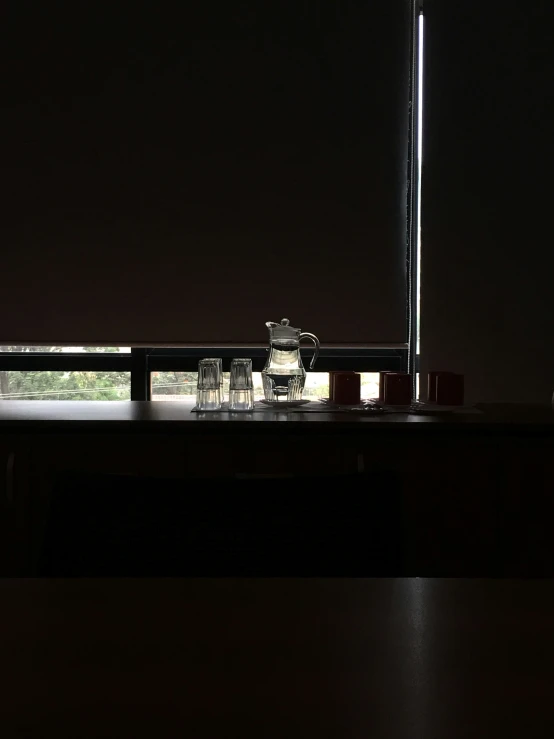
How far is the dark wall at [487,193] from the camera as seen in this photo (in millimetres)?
2592

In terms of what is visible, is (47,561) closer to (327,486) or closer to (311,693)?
(327,486)

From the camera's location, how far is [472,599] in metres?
0.68

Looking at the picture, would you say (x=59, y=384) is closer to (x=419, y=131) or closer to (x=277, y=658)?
(x=419, y=131)

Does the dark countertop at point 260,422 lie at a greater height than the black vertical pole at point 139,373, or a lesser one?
lesser

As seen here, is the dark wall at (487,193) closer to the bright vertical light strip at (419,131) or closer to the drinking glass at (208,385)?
the bright vertical light strip at (419,131)

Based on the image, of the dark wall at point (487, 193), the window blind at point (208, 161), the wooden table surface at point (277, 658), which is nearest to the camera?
the wooden table surface at point (277, 658)

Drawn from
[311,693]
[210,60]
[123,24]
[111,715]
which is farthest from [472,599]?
[123,24]

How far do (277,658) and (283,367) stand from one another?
59.6 inches

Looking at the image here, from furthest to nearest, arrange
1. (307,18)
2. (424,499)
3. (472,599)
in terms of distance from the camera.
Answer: (307,18) < (424,499) < (472,599)

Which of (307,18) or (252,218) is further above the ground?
(307,18)

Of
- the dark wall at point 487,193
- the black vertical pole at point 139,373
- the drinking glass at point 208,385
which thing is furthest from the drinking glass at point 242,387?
the dark wall at point 487,193

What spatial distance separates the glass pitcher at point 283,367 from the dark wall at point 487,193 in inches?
37.1

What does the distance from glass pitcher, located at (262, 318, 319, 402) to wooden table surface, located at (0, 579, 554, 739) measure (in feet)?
4.36

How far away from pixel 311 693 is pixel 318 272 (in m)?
2.34
